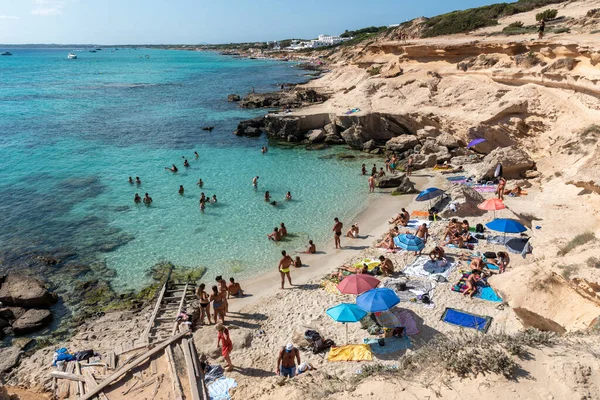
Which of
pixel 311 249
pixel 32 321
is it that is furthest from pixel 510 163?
pixel 32 321

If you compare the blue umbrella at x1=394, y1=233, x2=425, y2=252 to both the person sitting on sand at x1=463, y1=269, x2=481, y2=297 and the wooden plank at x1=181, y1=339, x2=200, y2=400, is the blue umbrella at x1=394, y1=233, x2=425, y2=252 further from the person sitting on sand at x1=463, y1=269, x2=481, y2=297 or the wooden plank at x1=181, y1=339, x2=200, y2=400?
the wooden plank at x1=181, y1=339, x2=200, y2=400

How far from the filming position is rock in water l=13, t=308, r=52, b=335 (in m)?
12.0

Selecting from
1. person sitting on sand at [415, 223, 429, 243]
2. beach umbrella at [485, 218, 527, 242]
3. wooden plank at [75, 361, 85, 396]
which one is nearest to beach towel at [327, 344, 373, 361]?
wooden plank at [75, 361, 85, 396]

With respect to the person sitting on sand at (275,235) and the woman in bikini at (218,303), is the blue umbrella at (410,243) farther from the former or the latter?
the woman in bikini at (218,303)

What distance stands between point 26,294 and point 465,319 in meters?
13.9

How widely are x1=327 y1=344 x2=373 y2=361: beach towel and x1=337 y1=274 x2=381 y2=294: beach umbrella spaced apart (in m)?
1.54

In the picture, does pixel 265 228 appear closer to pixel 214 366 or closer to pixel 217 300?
pixel 217 300

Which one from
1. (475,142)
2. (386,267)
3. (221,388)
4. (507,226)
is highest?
(475,142)

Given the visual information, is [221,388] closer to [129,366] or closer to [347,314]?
[129,366]

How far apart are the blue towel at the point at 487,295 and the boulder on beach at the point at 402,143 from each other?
56.8ft

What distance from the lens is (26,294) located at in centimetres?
1299

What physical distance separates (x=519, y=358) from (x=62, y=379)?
1005 centimetres

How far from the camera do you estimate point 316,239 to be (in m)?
17.4

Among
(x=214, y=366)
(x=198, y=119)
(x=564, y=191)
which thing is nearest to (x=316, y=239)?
(x=214, y=366)
